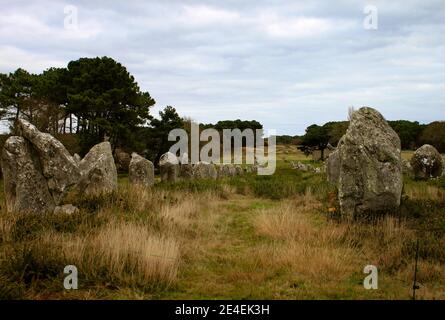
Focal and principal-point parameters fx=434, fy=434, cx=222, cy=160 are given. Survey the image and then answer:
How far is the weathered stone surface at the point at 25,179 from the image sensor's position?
10.1 meters

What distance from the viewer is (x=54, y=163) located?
1027 cm

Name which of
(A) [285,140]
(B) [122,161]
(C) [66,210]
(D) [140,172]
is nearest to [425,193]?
(C) [66,210]

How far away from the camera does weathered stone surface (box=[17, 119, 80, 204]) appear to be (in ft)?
33.7

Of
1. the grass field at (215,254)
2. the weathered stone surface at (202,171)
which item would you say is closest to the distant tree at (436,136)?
the weathered stone surface at (202,171)

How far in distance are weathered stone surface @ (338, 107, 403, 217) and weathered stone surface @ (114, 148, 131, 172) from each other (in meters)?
29.7

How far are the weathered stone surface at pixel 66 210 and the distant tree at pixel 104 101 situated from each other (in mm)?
24654

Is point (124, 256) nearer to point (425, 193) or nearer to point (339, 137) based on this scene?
point (425, 193)

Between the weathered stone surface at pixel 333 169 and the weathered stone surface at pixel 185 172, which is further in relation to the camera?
the weathered stone surface at pixel 185 172

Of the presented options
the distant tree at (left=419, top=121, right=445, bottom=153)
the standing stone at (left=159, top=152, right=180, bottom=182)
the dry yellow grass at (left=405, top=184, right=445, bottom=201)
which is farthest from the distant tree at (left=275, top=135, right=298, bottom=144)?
the dry yellow grass at (left=405, top=184, right=445, bottom=201)

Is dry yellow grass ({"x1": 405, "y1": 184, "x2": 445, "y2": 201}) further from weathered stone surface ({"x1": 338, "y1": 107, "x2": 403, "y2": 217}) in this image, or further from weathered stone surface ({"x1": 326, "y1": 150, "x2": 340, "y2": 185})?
weathered stone surface ({"x1": 326, "y1": 150, "x2": 340, "y2": 185})

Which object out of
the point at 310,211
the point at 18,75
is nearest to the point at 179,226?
the point at 310,211

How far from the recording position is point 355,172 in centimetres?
1030

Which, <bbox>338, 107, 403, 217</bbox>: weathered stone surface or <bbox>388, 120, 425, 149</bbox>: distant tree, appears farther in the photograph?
<bbox>388, 120, 425, 149</bbox>: distant tree

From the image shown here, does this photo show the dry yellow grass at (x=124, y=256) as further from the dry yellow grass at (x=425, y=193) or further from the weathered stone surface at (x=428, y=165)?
the weathered stone surface at (x=428, y=165)
